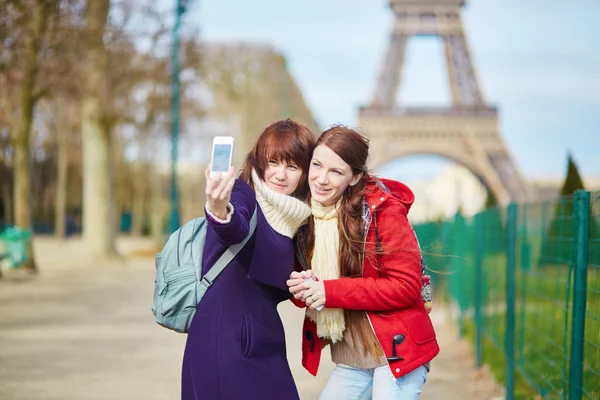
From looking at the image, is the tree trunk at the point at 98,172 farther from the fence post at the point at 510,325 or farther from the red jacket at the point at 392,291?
the red jacket at the point at 392,291

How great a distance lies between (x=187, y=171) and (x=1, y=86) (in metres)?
30.4

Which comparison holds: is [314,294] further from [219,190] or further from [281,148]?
[219,190]

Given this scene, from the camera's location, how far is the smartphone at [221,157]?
2381 mm

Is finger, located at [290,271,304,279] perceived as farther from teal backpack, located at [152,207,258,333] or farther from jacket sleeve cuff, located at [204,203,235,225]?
jacket sleeve cuff, located at [204,203,235,225]

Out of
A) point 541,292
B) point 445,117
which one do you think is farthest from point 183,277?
point 445,117

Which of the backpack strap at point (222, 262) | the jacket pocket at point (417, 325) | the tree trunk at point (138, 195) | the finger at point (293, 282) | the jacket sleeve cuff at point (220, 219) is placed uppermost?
the jacket sleeve cuff at point (220, 219)

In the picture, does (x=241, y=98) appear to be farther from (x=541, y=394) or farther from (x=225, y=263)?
(x=225, y=263)

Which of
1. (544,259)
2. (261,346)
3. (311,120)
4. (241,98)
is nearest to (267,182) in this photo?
(261,346)

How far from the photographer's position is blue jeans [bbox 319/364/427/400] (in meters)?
2.94

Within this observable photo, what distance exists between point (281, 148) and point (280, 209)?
258mm

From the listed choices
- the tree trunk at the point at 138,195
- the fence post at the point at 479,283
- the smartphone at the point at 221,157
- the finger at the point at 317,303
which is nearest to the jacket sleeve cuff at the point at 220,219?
the smartphone at the point at 221,157

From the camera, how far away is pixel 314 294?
280cm

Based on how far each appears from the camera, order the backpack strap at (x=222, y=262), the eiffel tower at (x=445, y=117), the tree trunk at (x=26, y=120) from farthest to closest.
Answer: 1. the eiffel tower at (x=445, y=117)
2. the tree trunk at (x=26, y=120)
3. the backpack strap at (x=222, y=262)

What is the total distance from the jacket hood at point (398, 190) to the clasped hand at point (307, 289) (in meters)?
0.44
